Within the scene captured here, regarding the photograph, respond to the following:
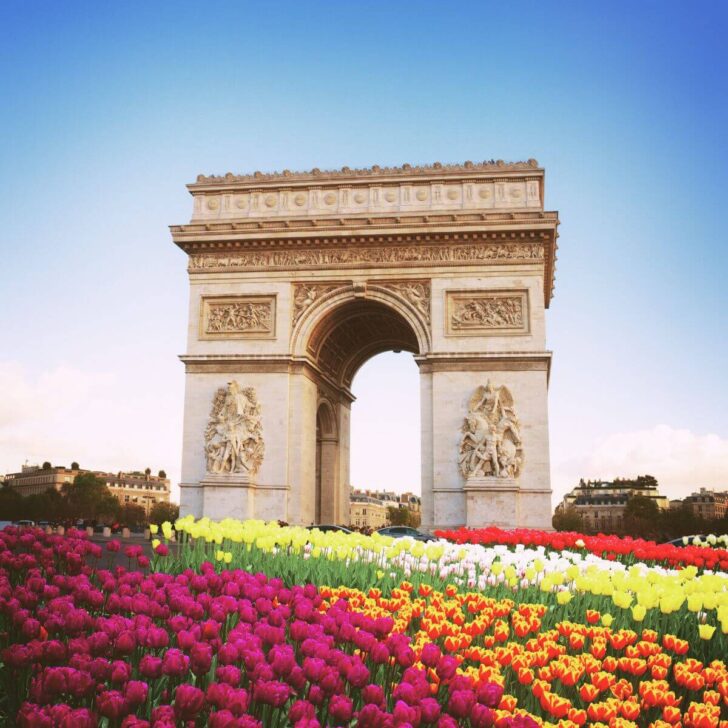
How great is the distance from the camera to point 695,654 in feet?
22.6

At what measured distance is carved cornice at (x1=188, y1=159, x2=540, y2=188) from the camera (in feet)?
102

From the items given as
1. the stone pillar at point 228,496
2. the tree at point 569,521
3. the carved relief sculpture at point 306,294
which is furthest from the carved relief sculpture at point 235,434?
the tree at point 569,521

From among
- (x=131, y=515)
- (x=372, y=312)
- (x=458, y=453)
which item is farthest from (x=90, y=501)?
(x=458, y=453)

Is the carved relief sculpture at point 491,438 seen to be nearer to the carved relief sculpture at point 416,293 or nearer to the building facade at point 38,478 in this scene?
the carved relief sculpture at point 416,293

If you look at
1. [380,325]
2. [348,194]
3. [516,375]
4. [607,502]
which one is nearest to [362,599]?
[516,375]

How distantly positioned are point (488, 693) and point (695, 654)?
336 centimetres

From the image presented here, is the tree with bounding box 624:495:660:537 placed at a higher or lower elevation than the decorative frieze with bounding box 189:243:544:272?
lower

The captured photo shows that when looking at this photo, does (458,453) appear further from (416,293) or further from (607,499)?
(607,499)

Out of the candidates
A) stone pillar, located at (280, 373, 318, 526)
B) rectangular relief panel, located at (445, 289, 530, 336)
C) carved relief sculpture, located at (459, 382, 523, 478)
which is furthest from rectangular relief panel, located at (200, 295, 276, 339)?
carved relief sculpture, located at (459, 382, 523, 478)

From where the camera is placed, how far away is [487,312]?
98.4 feet

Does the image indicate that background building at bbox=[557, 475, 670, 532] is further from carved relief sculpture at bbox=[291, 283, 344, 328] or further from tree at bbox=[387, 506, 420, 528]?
carved relief sculpture at bbox=[291, 283, 344, 328]

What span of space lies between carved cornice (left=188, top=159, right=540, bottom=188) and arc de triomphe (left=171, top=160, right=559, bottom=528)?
0.07 m

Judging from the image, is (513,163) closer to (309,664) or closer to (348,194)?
(348,194)

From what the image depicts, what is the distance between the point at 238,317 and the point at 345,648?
2624 cm
